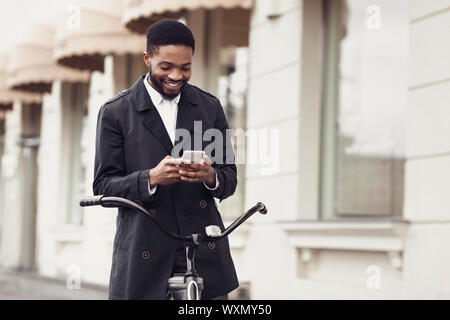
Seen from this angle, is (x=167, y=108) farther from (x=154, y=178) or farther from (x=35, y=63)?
(x=35, y=63)

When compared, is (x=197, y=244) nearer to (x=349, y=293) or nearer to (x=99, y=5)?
(x=349, y=293)

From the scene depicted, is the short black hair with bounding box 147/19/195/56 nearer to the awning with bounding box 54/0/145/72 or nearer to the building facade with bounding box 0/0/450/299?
the building facade with bounding box 0/0/450/299

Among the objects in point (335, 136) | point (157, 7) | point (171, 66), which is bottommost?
point (171, 66)

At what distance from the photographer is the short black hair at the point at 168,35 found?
94.7 inches

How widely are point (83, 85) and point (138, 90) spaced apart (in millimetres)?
12463

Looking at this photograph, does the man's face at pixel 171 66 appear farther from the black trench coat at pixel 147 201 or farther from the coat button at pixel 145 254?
the coat button at pixel 145 254

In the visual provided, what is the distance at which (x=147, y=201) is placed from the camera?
248 cm

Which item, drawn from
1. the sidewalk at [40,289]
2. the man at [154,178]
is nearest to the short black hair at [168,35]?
the man at [154,178]

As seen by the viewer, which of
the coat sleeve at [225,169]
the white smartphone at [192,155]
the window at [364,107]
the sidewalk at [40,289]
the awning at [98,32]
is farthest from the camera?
the awning at [98,32]

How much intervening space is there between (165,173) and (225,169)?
1.06ft

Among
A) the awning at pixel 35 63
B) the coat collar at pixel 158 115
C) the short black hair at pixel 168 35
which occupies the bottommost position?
the coat collar at pixel 158 115

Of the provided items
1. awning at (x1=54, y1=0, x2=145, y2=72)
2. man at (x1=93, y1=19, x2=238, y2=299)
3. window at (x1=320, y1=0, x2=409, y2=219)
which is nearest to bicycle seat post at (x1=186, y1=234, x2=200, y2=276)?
man at (x1=93, y1=19, x2=238, y2=299)

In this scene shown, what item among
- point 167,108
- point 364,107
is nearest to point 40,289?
point 364,107
